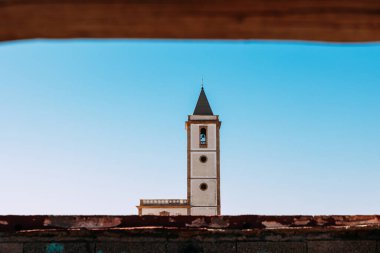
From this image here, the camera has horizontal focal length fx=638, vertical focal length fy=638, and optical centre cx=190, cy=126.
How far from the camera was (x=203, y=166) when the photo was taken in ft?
140

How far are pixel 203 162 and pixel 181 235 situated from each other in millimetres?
36346

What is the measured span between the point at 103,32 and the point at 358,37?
0.63 metres

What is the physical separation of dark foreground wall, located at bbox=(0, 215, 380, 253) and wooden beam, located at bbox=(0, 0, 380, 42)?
492 cm

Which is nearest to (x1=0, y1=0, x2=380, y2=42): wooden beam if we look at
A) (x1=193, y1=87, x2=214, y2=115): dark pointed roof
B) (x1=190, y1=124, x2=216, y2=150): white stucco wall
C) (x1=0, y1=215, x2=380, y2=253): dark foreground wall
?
(x1=0, y1=215, x2=380, y2=253): dark foreground wall

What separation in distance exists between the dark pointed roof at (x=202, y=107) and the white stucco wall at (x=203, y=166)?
314 cm

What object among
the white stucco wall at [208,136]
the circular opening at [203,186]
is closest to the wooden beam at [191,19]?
the circular opening at [203,186]

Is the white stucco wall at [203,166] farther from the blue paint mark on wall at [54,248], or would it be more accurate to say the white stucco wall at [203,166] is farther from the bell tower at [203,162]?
the blue paint mark on wall at [54,248]

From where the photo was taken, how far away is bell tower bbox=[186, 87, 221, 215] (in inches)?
1633

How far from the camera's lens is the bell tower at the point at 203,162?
41.5 metres

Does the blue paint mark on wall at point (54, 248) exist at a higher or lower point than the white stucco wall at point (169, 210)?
lower

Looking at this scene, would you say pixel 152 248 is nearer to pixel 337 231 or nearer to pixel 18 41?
pixel 337 231

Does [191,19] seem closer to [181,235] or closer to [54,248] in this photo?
[181,235]

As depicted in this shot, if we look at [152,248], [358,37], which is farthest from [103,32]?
[152,248]

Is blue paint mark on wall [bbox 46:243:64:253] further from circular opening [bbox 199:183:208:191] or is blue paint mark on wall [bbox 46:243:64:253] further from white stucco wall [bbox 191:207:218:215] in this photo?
circular opening [bbox 199:183:208:191]
